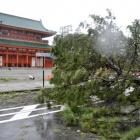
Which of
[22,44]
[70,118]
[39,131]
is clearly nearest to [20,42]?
[22,44]

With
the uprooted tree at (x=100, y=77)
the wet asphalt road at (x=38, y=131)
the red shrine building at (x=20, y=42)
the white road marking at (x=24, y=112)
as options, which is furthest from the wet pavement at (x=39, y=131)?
the red shrine building at (x=20, y=42)

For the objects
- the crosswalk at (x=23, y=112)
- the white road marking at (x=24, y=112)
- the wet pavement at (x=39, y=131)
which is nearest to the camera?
the wet pavement at (x=39, y=131)

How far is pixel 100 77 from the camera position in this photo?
22.0 ft

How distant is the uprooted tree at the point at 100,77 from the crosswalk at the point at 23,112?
5.11ft

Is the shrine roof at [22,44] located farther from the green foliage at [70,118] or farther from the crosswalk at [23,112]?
the green foliage at [70,118]

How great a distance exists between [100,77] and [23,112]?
3.37 metres

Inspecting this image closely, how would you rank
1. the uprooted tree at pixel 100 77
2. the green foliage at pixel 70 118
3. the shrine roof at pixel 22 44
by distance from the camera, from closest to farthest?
the uprooted tree at pixel 100 77
the green foliage at pixel 70 118
the shrine roof at pixel 22 44

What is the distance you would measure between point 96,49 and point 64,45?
36.2 inches

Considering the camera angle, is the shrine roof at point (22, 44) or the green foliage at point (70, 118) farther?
the shrine roof at point (22, 44)

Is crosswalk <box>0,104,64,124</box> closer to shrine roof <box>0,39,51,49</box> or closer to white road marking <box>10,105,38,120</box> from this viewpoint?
white road marking <box>10,105,38,120</box>

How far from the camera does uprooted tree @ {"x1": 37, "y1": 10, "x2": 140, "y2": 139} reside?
603 centimetres

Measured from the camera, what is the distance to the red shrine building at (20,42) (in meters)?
32.5

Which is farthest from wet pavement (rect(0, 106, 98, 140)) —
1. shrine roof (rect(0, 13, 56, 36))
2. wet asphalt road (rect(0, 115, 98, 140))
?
shrine roof (rect(0, 13, 56, 36))

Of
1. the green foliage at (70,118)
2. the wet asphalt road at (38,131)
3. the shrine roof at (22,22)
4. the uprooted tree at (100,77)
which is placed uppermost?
the shrine roof at (22,22)
